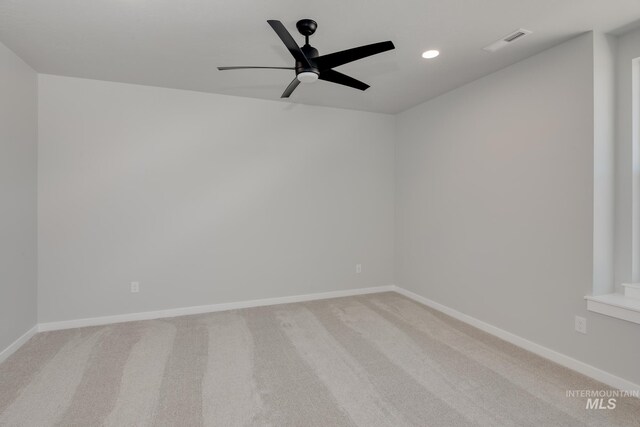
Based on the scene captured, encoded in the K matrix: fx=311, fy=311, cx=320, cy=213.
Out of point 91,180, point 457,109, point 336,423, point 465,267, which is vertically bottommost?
point 336,423

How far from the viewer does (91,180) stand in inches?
129

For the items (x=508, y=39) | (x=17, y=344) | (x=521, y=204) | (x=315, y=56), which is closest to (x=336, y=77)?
(x=315, y=56)

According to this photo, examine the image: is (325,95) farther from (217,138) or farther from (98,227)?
(98,227)

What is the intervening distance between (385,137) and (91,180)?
370 cm

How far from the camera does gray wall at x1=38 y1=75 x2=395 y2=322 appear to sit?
10.5 ft

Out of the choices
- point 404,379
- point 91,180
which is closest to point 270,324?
point 404,379

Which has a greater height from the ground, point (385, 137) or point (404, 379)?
point (385, 137)

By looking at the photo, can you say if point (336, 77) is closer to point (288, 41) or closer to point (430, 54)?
point (288, 41)

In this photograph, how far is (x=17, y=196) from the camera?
2.78 metres

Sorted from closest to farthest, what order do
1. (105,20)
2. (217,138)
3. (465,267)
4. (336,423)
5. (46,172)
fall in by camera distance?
(336,423) → (105,20) → (46,172) → (465,267) → (217,138)

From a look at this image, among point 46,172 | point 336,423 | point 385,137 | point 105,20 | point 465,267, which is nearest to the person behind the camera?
point 336,423

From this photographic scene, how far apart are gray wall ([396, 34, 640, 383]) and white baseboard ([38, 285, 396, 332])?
0.98 m

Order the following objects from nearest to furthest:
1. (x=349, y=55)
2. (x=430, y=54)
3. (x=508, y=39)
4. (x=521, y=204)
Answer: (x=349, y=55)
(x=508, y=39)
(x=430, y=54)
(x=521, y=204)

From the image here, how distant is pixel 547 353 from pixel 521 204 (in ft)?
4.18
